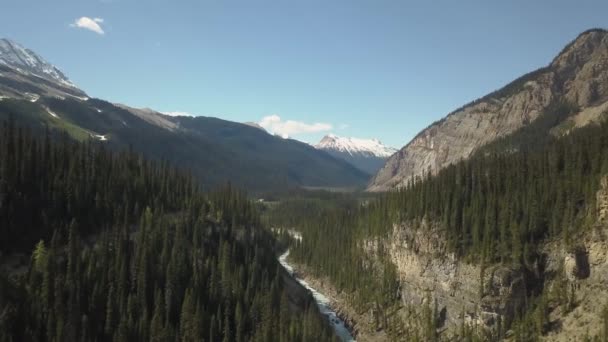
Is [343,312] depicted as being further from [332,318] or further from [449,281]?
[449,281]

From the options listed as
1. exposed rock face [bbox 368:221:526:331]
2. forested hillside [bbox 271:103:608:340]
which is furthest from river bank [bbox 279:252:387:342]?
exposed rock face [bbox 368:221:526:331]

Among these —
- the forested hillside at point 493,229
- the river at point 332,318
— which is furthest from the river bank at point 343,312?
the forested hillside at point 493,229

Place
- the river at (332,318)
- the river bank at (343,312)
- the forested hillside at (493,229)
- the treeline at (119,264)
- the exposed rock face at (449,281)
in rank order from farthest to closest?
the river at (332,318), the river bank at (343,312), the exposed rock face at (449,281), the forested hillside at (493,229), the treeline at (119,264)

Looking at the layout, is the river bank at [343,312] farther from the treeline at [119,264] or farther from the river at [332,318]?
the treeline at [119,264]

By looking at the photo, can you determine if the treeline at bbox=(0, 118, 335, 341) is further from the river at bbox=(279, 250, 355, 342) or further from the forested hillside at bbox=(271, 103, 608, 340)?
the forested hillside at bbox=(271, 103, 608, 340)

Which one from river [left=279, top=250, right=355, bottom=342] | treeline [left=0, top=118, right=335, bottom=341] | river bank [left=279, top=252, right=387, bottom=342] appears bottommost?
river [left=279, top=250, right=355, bottom=342]

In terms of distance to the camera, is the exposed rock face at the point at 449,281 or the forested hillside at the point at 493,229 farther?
the exposed rock face at the point at 449,281

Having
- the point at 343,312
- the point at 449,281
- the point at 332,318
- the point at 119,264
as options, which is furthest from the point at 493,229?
the point at 119,264

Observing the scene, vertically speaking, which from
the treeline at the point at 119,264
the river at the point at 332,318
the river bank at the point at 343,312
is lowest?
the river at the point at 332,318

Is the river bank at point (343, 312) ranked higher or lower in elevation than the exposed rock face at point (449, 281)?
lower
